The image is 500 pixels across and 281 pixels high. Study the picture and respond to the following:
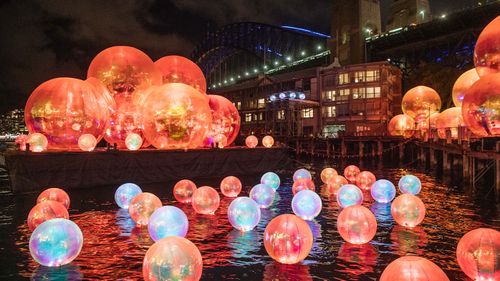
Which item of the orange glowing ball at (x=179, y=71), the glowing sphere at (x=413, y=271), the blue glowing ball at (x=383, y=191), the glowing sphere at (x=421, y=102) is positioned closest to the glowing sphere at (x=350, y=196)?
the blue glowing ball at (x=383, y=191)

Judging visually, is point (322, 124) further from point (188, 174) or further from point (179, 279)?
point (179, 279)

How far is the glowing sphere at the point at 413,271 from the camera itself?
4.76 metres

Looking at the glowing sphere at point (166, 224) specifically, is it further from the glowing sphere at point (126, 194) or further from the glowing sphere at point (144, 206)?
the glowing sphere at point (126, 194)

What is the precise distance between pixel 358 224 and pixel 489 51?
1160cm

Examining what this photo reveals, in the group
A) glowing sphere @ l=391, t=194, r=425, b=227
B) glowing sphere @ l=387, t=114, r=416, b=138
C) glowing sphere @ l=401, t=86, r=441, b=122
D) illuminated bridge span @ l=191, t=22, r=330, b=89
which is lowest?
glowing sphere @ l=391, t=194, r=425, b=227

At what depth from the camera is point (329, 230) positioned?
10820mm

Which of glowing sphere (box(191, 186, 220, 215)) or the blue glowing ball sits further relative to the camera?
the blue glowing ball

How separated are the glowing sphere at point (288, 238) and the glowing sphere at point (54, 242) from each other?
3.53m

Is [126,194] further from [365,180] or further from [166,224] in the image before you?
[365,180]

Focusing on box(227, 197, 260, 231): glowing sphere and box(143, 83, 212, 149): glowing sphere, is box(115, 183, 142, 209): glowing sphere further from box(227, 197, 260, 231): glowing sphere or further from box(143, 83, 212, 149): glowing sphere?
box(143, 83, 212, 149): glowing sphere

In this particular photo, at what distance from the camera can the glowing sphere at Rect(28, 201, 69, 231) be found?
9086 millimetres

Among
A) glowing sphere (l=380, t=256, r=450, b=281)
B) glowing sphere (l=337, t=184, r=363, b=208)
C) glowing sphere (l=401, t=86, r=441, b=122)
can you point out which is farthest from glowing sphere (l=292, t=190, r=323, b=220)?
glowing sphere (l=401, t=86, r=441, b=122)

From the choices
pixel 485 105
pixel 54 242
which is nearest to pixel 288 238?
pixel 54 242

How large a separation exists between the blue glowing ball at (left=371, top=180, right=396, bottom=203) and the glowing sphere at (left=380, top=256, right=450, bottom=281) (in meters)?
9.17
